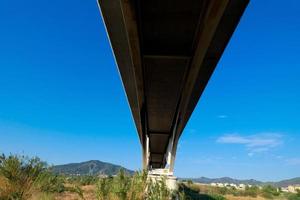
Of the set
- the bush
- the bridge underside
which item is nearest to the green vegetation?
the bush

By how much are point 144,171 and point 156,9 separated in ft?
17.7

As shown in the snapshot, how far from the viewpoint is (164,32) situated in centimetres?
1276

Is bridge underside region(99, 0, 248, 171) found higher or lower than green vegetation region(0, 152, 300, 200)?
higher

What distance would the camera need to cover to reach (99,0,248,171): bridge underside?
32.0 ft

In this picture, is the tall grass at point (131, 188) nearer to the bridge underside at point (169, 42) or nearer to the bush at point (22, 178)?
the bush at point (22, 178)

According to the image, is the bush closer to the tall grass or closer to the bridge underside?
the tall grass

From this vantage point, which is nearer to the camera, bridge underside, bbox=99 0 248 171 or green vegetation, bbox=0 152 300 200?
green vegetation, bbox=0 152 300 200

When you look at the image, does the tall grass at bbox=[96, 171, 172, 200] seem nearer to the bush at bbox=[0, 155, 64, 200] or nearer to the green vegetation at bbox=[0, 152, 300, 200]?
the green vegetation at bbox=[0, 152, 300, 200]

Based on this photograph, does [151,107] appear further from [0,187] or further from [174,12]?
[0,187]

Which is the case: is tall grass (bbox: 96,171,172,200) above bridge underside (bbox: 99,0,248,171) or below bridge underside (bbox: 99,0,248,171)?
below

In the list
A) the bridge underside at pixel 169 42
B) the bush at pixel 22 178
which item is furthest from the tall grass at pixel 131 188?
the bridge underside at pixel 169 42

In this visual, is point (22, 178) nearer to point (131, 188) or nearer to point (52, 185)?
point (52, 185)

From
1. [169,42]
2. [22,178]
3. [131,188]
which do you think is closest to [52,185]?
[22,178]

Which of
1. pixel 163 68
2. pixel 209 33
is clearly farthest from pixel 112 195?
pixel 163 68
